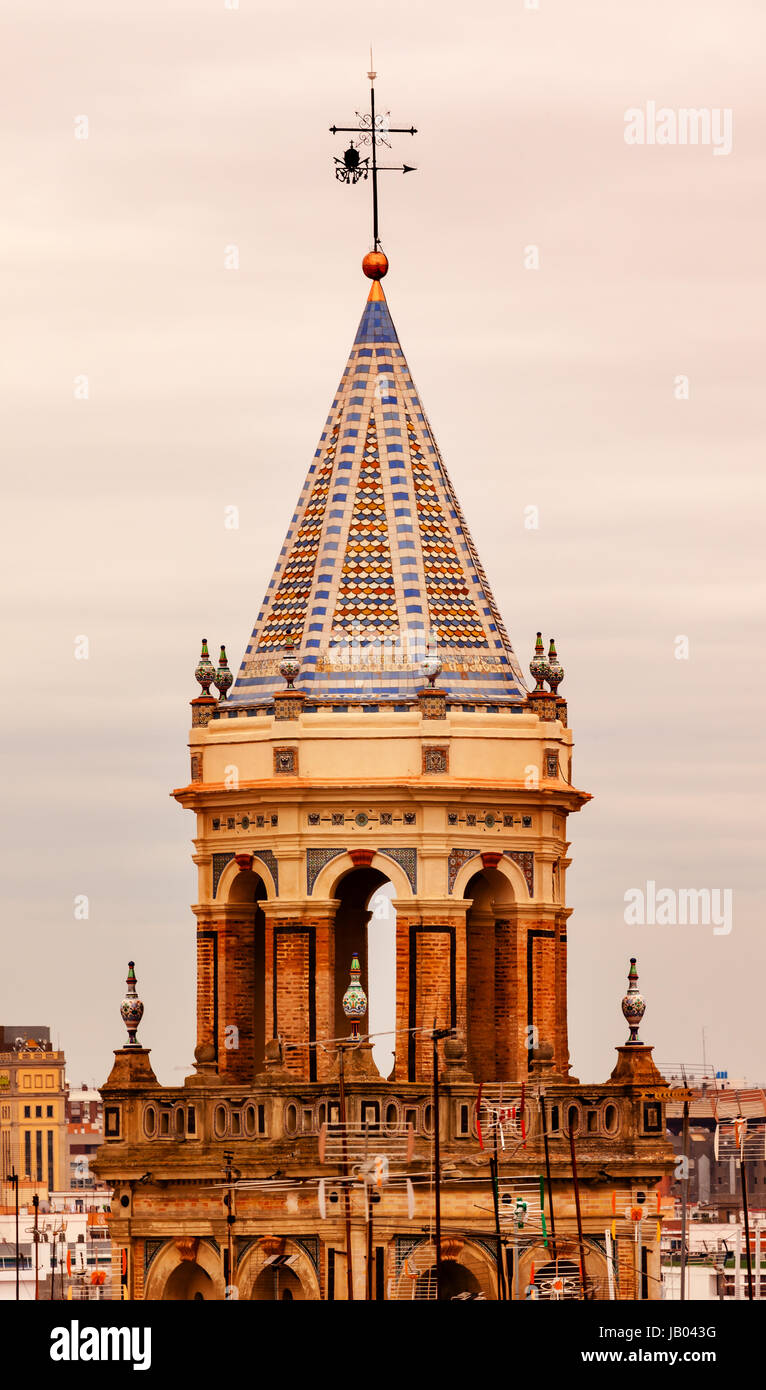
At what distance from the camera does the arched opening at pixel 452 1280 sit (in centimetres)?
8394

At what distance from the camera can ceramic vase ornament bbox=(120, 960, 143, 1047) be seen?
87.0 meters

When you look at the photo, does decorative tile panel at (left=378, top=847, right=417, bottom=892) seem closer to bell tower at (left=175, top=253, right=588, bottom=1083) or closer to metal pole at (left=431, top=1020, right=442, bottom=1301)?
bell tower at (left=175, top=253, right=588, bottom=1083)

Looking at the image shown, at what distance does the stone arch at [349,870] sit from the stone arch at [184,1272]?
656cm

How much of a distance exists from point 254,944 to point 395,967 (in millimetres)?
3431

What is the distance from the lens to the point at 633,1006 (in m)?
86.8

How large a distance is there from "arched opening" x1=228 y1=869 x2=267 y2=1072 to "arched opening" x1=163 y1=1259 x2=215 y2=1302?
399cm

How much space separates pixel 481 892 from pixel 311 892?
151 inches

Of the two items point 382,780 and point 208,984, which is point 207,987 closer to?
point 208,984
